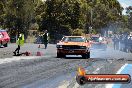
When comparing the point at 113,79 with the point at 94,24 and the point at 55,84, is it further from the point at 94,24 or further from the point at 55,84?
the point at 94,24

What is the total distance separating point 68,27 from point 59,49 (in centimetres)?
4049

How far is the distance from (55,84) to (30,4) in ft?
189

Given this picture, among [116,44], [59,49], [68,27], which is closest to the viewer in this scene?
[59,49]

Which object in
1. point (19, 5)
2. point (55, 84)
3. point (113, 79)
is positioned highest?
point (19, 5)

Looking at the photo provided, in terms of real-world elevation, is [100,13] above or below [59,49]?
above

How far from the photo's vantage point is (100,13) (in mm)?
99750

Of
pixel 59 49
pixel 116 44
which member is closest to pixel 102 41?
pixel 116 44

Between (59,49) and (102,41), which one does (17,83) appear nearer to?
(59,49)

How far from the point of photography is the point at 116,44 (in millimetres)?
51031

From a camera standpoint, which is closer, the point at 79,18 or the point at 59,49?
the point at 59,49

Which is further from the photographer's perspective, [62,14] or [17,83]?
[62,14]

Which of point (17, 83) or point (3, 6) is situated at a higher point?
point (3, 6)

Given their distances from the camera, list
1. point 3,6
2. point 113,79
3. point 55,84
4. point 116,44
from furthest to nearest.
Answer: point 3,6 → point 116,44 → point 55,84 → point 113,79

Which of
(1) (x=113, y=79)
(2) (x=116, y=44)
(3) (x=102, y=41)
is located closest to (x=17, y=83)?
(1) (x=113, y=79)
